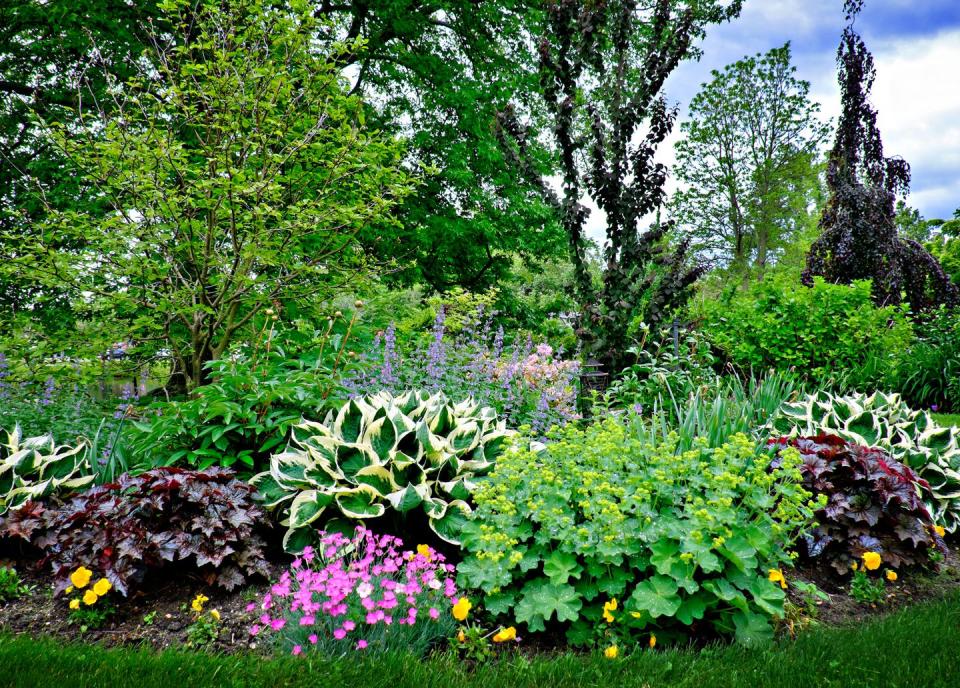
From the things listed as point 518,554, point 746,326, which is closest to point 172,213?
point 518,554

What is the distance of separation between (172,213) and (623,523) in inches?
154

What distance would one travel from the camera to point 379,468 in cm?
305

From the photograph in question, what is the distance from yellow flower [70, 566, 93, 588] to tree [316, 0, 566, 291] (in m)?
7.42

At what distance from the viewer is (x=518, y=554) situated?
239 cm

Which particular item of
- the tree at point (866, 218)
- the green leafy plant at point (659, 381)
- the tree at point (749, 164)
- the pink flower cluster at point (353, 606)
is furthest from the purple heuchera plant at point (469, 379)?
the tree at point (749, 164)

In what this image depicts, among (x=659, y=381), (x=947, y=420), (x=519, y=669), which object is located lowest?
(x=519, y=669)

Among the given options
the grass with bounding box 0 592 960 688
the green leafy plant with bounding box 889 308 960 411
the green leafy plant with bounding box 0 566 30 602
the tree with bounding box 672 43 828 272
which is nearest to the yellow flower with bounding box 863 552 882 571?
the grass with bounding box 0 592 960 688

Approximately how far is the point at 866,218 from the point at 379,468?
1100cm

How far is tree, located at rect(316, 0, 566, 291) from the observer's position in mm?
10211

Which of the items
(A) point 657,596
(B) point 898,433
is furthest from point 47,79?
(B) point 898,433

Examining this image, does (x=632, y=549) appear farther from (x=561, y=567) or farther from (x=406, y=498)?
(x=406, y=498)

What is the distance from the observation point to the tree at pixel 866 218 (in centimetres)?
1059

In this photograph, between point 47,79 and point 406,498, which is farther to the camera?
point 47,79

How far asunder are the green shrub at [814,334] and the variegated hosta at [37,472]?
737 cm
